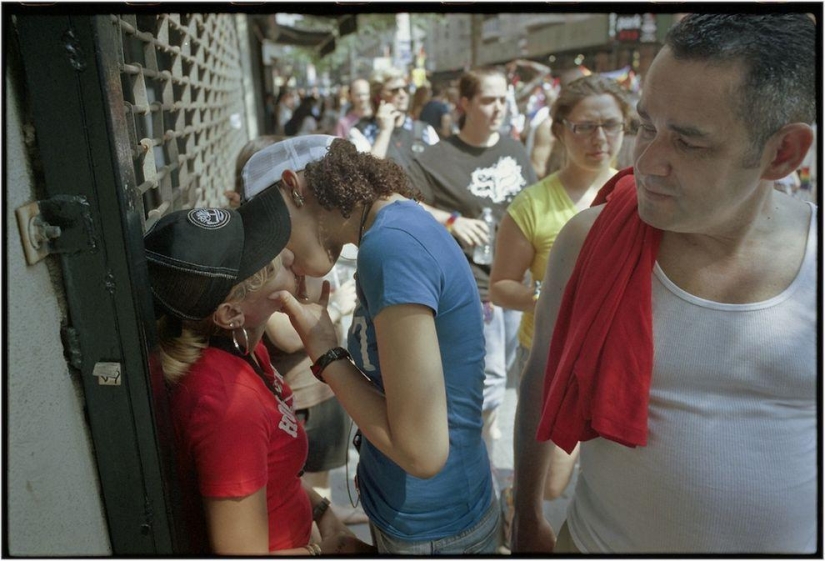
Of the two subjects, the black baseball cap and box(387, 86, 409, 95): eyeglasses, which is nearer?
the black baseball cap

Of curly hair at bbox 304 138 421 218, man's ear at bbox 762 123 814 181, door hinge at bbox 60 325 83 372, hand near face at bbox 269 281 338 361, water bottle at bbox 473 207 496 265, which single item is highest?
man's ear at bbox 762 123 814 181

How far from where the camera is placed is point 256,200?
1646mm

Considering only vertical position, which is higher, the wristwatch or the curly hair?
the curly hair

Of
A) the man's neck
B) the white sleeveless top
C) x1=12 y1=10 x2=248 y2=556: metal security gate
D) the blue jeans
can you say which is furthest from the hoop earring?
the man's neck

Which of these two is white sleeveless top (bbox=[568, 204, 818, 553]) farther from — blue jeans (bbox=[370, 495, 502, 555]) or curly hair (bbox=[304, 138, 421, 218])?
curly hair (bbox=[304, 138, 421, 218])

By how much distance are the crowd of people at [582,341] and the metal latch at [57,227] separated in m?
0.26

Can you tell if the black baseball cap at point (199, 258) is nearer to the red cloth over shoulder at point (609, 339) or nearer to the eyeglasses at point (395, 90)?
the red cloth over shoulder at point (609, 339)

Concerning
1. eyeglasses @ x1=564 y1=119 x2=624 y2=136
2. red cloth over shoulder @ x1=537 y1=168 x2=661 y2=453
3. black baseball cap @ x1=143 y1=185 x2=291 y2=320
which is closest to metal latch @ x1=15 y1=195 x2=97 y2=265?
black baseball cap @ x1=143 y1=185 x2=291 y2=320

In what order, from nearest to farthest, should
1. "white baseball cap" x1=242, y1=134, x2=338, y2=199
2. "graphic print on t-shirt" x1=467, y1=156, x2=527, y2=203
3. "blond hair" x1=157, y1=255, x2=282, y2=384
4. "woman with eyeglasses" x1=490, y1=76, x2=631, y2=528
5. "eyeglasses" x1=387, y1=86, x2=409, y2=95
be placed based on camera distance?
"blond hair" x1=157, y1=255, x2=282, y2=384
"white baseball cap" x1=242, y1=134, x2=338, y2=199
"woman with eyeglasses" x1=490, y1=76, x2=631, y2=528
"graphic print on t-shirt" x1=467, y1=156, x2=527, y2=203
"eyeglasses" x1=387, y1=86, x2=409, y2=95

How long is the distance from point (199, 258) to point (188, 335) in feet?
0.65

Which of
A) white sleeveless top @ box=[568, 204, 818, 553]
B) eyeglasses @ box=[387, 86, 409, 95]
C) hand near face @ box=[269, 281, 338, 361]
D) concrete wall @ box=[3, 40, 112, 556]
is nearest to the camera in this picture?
concrete wall @ box=[3, 40, 112, 556]

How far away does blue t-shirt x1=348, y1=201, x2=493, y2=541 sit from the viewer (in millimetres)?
1350

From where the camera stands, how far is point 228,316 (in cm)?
145

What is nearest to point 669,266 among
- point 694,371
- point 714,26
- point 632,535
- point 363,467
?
point 694,371
